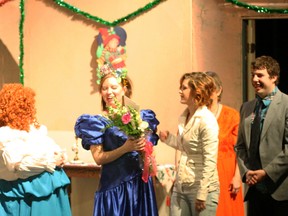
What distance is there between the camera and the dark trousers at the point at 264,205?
12.2 feet

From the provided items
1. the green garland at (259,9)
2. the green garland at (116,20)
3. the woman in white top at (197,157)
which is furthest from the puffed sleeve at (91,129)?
the green garland at (259,9)

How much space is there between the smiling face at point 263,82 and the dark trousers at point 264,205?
0.60 metres

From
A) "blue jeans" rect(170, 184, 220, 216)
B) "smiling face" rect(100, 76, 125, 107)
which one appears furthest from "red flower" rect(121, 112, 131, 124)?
"blue jeans" rect(170, 184, 220, 216)

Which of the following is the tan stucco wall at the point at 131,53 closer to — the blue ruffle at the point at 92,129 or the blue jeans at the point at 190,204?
the blue jeans at the point at 190,204

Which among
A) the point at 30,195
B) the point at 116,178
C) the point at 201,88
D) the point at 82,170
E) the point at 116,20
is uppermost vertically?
the point at 116,20

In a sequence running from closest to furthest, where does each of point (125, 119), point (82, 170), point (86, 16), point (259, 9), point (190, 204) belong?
point (125, 119) → point (190, 204) → point (82, 170) → point (259, 9) → point (86, 16)

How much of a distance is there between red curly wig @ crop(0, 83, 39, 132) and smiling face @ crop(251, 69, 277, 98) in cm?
142

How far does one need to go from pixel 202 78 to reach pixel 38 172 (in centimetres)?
116

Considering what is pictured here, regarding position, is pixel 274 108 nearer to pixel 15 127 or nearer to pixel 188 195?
pixel 188 195

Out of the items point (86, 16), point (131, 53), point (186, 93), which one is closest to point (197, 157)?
point (186, 93)

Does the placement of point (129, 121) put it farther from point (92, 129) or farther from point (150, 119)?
point (150, 119)

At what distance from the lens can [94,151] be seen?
3754 mm

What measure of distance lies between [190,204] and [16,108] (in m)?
1.21

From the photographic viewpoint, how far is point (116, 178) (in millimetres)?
3791
